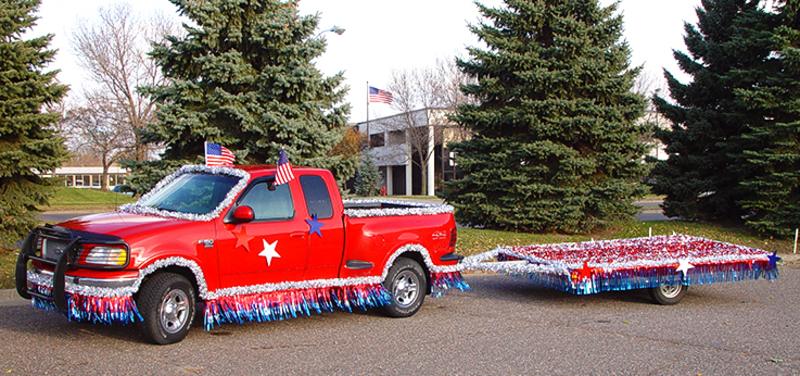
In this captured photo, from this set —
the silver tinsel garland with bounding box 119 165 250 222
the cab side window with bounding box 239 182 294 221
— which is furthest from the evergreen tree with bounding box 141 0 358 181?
the cab side window with bounding box 239 182 294 221

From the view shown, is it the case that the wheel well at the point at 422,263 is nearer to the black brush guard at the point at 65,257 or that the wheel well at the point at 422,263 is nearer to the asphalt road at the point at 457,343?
the asphalt road at the point at 457,343

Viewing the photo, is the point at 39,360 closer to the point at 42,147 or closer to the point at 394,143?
the point at 42,147

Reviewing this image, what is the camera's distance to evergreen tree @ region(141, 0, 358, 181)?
1449cm

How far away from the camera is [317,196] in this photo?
309 inches

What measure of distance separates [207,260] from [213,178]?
1368mm

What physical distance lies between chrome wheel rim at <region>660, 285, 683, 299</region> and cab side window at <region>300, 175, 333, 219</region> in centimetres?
505

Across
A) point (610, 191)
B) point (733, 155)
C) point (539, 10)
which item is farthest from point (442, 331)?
point (733, 155)

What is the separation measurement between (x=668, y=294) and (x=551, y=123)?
928 centimetres

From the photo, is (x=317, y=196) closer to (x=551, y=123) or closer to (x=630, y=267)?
(x=630, y=267)

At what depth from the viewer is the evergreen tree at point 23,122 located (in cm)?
1209

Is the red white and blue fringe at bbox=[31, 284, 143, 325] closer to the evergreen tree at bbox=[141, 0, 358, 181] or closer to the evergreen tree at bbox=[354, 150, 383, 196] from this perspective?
the evergreen tree at bbox=[141, 0, 358, 181]

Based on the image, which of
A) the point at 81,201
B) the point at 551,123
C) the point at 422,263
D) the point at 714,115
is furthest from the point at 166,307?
the point at 81,201

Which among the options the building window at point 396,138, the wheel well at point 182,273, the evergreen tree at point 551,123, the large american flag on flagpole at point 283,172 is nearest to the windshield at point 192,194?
the large american flag on flagpole at point 283,172

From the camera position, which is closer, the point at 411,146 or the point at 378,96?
the point at 378,96
